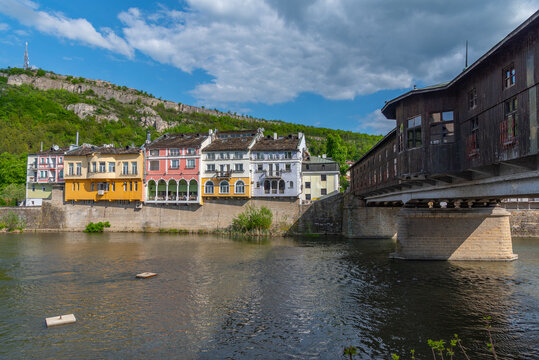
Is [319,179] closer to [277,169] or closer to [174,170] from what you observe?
[277,169]

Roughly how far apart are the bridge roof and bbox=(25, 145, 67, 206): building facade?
62498mm

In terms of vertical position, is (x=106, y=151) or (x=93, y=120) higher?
(x=93, y=120)

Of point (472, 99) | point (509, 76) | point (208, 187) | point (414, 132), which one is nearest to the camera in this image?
point (509, 76)

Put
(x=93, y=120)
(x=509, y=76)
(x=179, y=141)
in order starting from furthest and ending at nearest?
(x=93, y=120) < (x=179, y=141) < (x=509, y=76)

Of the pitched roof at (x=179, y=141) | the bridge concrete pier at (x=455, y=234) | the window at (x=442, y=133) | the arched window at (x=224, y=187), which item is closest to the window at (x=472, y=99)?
the window at (x=442, y=133)

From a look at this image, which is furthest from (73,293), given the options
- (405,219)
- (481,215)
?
(481,215)

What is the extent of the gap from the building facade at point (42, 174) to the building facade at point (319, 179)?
145 ft

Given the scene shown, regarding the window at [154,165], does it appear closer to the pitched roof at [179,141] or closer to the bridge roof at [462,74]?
the pitched roof at [179,141]

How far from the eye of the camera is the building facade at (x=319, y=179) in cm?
5783

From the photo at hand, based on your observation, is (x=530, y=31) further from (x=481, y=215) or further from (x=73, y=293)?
(x=73, y=293)

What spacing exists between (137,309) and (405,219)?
65.0 ft

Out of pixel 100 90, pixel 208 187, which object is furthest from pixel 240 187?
pixel 100 90

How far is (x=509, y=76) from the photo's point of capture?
44.5 feet

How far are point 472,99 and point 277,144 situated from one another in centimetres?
4211
